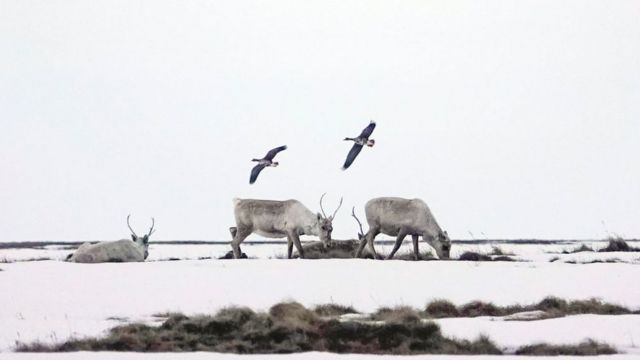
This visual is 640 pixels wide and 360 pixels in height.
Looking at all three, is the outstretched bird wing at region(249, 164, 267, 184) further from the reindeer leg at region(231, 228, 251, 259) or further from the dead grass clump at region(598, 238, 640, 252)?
the dead grass clump at region(598, 238, 640, 252)

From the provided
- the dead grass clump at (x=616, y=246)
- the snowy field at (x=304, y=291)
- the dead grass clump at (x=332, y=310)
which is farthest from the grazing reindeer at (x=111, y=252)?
the dead grass clump at (x=616, y=246)

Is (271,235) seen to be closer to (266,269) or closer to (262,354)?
(266,269)

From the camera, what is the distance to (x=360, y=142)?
90.0ft

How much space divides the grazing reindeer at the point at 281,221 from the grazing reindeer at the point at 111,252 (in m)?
2.60

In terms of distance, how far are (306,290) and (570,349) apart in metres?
7.09

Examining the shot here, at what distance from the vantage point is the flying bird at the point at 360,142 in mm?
27188

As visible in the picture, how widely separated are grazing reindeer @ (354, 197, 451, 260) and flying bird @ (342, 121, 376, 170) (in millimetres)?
1844

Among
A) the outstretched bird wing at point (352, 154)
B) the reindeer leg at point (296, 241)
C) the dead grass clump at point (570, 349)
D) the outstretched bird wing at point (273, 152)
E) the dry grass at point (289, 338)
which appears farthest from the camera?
the outstretched bird wing at point (273, 152)

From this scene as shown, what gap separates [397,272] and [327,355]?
9.14 meters

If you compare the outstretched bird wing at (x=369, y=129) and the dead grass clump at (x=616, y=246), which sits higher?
the outstretched bird wing at (x=369, y=129)

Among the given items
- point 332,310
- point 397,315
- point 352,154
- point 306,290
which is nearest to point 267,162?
point 352,154

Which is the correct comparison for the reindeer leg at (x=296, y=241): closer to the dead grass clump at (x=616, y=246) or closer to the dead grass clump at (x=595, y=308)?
the dead grass clump at (x=616, y=246)

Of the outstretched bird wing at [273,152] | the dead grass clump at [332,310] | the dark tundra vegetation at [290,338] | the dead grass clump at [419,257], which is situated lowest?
the dark tundra vegetation at [290,338]

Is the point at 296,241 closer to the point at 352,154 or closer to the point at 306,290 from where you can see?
the point at 352,154
